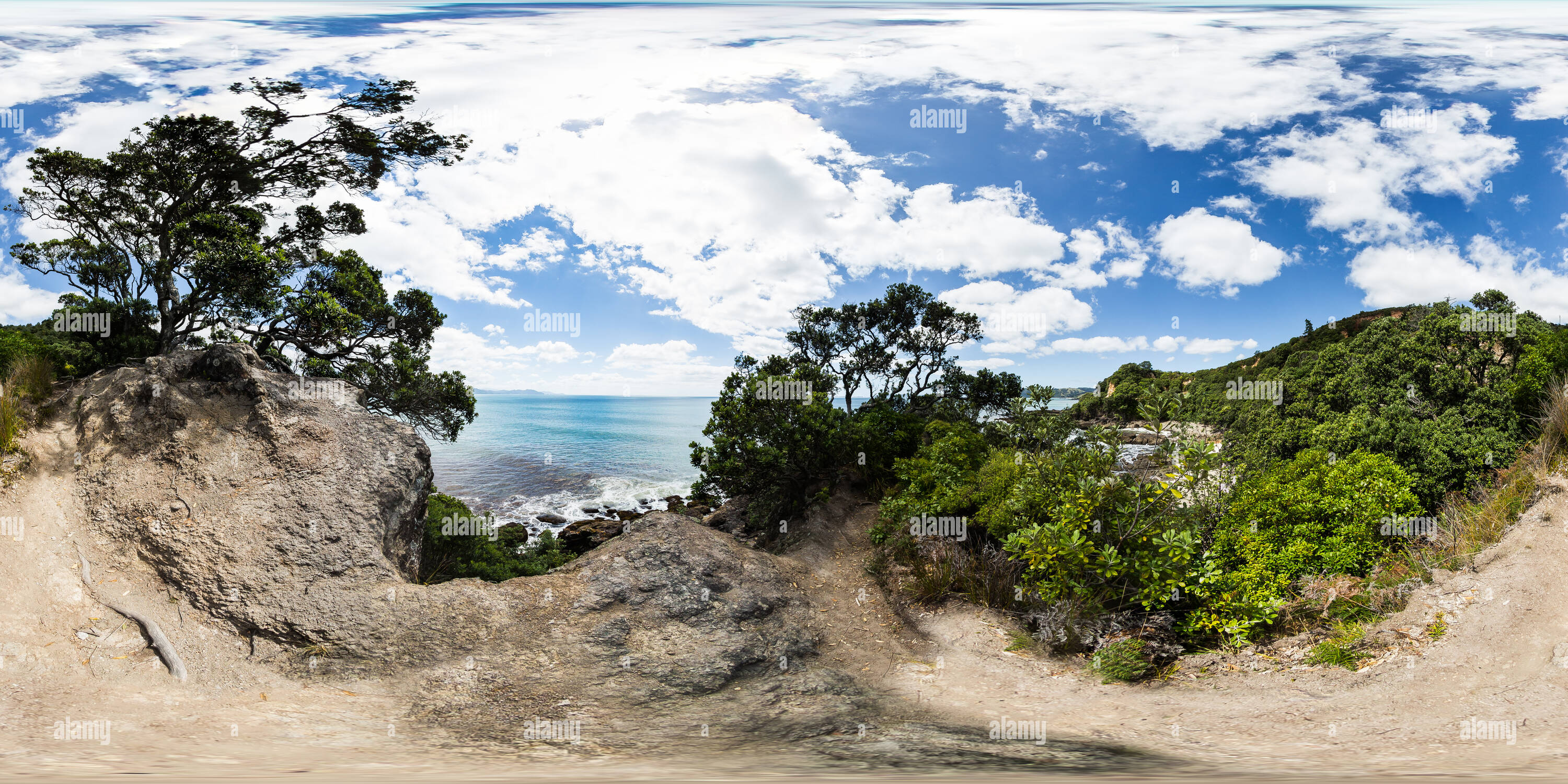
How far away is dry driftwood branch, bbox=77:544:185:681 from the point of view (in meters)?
6.97

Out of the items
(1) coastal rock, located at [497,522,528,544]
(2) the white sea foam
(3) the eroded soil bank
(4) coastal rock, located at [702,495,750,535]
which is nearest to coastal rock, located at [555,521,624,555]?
(1) coastal rock, located at [497,522,528,544]

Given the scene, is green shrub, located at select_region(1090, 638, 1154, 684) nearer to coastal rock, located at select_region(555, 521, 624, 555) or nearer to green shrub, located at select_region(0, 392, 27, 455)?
green shrub, located at select_region(0, 392, 27, 455)

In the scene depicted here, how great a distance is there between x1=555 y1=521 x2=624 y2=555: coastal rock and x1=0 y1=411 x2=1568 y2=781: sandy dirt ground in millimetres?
14114

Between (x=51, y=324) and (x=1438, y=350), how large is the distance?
2652 centimetres

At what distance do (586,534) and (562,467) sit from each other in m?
22.3

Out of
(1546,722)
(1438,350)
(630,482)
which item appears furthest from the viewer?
(630,482)

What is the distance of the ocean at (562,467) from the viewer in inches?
1261

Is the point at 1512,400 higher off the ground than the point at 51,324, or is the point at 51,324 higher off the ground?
the point at 51,324

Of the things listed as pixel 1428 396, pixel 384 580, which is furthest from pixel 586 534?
pixel 1428 396

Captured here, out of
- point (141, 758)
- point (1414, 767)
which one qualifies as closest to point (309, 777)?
point (141, 758)

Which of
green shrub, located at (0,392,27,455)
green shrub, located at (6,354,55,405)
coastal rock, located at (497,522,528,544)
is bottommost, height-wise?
coastal rock, located at (497,522,528,544)

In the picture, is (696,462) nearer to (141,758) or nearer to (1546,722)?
(141,758)

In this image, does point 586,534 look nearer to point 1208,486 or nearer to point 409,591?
point 409,591

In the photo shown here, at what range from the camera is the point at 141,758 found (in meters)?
4.89
